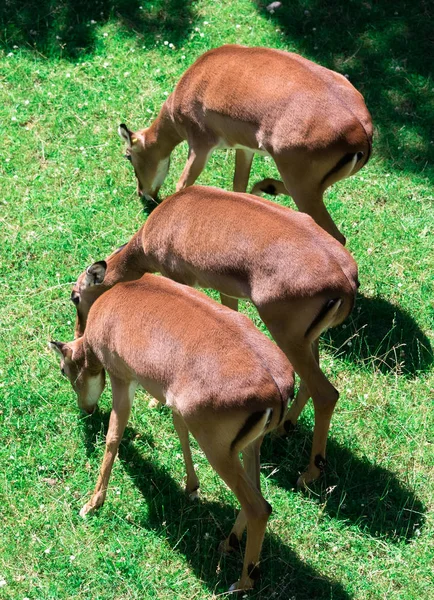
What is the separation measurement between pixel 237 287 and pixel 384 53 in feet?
16.5

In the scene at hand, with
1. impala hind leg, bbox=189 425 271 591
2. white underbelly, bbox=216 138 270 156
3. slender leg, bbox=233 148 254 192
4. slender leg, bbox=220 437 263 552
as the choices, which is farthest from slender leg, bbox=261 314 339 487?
slender leg, bbox=233 148 254 192

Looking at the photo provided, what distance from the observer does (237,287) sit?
248 inches

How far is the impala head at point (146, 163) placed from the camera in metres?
8.76

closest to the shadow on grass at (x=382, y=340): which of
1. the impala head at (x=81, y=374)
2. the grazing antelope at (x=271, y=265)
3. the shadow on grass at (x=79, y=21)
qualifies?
the grazing antelope at (x=271, y=265)

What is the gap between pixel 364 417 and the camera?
671 centimetres

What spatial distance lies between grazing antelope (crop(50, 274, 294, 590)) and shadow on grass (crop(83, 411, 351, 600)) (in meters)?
0.13

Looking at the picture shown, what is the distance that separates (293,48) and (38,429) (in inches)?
225

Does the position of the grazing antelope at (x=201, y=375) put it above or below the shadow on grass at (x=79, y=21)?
below

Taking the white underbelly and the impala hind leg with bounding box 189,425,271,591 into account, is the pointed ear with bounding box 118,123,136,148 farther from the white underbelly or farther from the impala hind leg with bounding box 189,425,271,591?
the impala hind leg with bounding box 189,425,271,591

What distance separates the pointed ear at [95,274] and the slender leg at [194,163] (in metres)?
1.55

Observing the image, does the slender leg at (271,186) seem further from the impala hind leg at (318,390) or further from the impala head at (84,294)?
the impala hind leg at (318,390)

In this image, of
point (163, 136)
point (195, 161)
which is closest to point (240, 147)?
point (195, 161)

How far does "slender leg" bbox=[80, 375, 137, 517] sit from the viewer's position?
6.09m

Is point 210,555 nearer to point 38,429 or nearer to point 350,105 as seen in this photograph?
point 38,429
